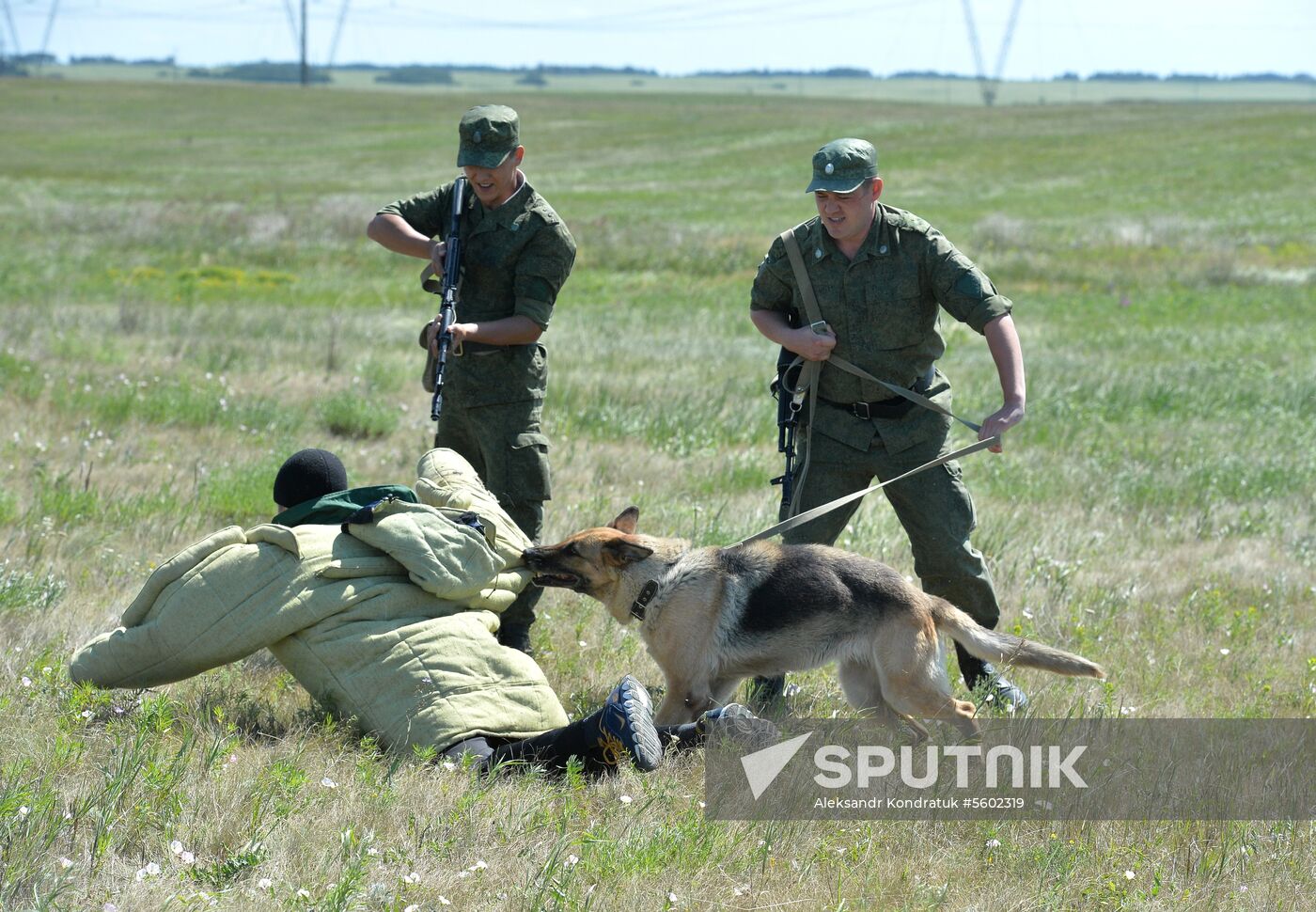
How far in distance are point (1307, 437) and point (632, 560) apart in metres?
8.56

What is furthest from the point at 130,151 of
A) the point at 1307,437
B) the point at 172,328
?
the point at 1307,437

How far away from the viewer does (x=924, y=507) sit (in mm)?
5457

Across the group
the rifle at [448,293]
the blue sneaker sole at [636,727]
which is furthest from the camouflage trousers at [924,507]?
the rifle at [448,293]

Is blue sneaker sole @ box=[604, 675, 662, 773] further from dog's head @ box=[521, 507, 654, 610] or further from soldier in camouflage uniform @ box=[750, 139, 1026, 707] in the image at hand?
soldier in camouflage uniform @ box=[750, 139, 1026, 707]

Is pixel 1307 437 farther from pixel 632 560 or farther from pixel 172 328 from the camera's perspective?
pixel 172 328

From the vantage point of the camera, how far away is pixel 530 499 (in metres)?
6.07

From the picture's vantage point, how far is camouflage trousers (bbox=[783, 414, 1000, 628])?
17.9ft

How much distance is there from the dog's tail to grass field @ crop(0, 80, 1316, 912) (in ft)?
2.17

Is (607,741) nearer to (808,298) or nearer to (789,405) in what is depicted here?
(789,405)

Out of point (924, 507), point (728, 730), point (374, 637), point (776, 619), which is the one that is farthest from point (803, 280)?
point (374, 637)

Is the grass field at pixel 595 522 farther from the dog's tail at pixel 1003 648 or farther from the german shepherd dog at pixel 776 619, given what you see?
the dog's tail at pixel 1003 648

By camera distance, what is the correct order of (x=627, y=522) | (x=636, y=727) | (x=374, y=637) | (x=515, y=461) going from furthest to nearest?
(x=515, y=461)
(x=627, y=522)
(x=374, y=637)
(x=636, y=727)

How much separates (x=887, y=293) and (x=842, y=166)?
63 centimetres

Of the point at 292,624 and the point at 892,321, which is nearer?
the point at 292,624
